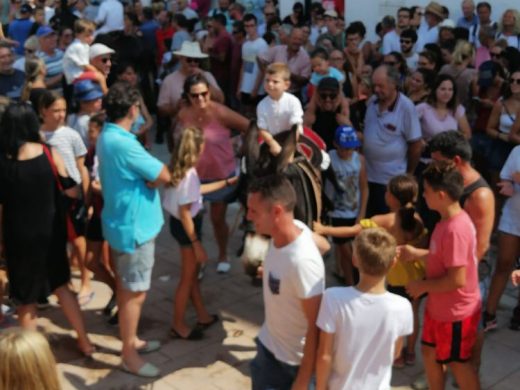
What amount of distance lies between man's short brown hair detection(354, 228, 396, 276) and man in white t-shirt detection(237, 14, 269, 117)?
22.1ft

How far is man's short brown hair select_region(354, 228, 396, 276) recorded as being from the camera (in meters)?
3.25

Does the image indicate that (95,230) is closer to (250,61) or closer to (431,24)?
(250,61)

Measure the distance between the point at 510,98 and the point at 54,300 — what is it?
4386 mm

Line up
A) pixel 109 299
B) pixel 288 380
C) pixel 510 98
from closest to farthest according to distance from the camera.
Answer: pixel 288 380 → pixel 109 299 → pixel 510 98

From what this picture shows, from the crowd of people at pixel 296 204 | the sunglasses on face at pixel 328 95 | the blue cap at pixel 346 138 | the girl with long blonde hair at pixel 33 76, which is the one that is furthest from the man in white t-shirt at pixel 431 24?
the girl with long blonde hair at pixel 33 76

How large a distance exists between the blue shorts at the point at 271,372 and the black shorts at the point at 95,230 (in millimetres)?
2321

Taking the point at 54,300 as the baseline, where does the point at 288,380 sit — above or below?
above

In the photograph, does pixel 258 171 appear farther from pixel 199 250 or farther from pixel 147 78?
pixel 147 78

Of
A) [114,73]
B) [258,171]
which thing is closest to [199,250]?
[258,171]

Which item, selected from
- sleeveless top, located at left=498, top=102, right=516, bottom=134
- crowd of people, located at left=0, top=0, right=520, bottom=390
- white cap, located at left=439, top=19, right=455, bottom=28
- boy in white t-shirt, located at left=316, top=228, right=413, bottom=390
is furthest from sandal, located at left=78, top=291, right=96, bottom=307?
white cap, located at left=439, top=19, right=455, bottom=28

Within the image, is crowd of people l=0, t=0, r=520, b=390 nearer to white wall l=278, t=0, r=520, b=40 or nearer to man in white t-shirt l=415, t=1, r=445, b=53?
man in white t-shirt l=415, t=1, r=445, b=53

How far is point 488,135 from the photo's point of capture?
6.91 m

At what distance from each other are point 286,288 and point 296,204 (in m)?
1.65

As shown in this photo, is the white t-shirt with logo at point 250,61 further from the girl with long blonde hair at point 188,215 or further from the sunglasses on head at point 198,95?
the girl with long blonde hair at point 188,215
